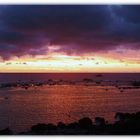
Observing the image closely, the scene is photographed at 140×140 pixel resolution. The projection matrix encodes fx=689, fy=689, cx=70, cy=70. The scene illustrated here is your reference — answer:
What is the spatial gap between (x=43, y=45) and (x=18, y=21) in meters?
0.28

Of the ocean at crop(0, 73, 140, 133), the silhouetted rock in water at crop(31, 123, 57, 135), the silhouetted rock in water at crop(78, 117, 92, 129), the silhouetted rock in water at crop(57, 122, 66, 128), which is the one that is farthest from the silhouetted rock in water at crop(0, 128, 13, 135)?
the silhouetted rock in water at crop(78, 117, 92, 129)

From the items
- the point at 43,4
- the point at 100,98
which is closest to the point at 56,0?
the point at 43,4

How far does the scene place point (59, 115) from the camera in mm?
5516

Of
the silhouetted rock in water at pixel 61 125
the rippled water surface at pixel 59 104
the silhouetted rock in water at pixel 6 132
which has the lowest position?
the silhouetted rock in water at pixel 6 132

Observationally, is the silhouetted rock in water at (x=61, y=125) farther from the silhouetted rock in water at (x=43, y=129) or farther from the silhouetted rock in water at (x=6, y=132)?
the silhouetted rock in water at (x=6, y=132)

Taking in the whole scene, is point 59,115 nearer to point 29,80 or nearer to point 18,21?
point 29,80

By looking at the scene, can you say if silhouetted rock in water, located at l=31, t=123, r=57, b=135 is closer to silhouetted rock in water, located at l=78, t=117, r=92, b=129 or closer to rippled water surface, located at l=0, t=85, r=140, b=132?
rippled water surface, located at l=0, t=85, r=140, b=132

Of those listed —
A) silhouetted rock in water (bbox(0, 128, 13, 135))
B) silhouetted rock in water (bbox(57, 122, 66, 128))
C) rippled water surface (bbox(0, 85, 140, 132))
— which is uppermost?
rippled water surface (bbox(0, 85, 140, 132))

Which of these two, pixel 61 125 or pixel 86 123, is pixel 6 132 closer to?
pixel 61 125

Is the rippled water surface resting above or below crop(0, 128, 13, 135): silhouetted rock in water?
above

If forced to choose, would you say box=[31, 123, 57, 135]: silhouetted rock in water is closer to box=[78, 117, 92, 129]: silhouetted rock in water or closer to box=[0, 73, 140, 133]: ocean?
box=[0, 73, 140, 133]: ocean

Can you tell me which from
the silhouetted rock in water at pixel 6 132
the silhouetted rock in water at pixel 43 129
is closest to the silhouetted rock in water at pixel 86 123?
the silhouetted rock in water at pixel 43 129

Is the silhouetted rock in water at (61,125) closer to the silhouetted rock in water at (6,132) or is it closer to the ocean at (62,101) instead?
the ocean at (62,101)

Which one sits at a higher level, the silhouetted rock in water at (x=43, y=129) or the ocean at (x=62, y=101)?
the ocean at (x=62, y=101)
